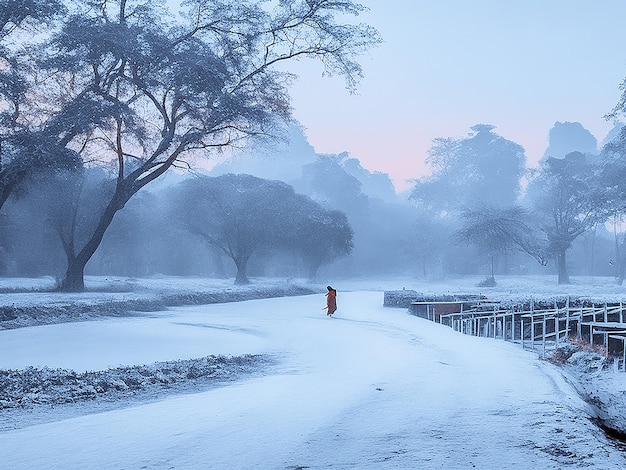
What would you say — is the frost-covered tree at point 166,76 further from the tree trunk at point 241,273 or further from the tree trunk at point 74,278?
the tree trunk at point 241,273

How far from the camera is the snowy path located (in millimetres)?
5492

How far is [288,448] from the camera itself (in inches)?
230

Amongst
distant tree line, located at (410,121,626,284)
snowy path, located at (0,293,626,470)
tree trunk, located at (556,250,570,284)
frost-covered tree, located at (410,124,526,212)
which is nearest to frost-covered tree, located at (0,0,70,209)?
snowy path, located at (0,293,626,470)

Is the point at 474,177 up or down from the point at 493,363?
up

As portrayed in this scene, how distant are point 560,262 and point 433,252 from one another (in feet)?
69.8

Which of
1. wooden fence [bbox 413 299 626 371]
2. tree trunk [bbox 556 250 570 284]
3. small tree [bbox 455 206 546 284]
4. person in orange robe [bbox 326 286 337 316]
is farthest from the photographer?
tree trunk [bbox 556 250 570 284]

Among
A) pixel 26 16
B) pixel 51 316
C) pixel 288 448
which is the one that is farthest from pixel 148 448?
pixel 26 16

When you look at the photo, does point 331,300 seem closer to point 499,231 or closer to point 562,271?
point 499,231

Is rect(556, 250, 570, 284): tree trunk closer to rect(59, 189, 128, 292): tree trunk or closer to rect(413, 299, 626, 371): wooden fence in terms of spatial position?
rect(413, 299, 626, 371): wooden fence

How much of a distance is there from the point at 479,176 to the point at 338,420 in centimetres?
9139

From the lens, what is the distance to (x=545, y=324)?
21.7 meters

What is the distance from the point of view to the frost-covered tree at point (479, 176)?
88.6 meters

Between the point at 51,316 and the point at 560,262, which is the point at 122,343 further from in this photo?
the point at 560,262

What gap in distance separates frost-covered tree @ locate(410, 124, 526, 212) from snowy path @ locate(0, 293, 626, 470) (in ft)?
246
